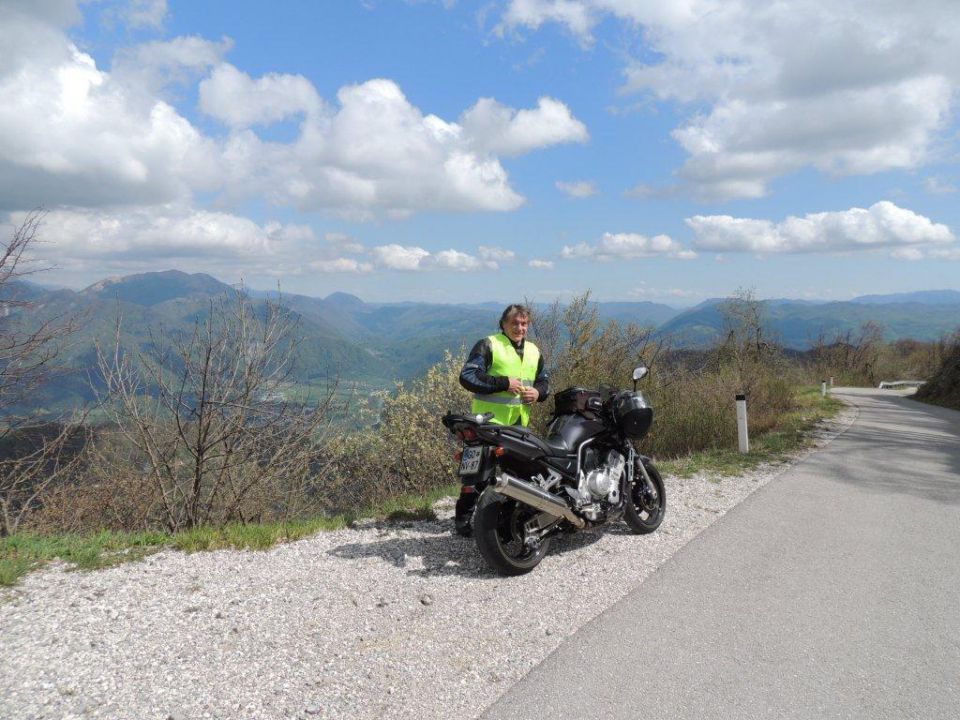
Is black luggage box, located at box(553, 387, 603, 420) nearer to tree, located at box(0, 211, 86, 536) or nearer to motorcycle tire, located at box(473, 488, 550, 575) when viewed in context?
motorcycle tire, located at box(473, 488, 550, 575)

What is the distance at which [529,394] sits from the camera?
4.94 metres

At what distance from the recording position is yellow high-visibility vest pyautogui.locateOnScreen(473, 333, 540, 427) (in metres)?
4.99

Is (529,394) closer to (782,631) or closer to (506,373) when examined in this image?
(506,373)

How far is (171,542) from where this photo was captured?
4746mm

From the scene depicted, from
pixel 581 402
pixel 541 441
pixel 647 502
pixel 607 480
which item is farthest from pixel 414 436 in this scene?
pixel 541 441

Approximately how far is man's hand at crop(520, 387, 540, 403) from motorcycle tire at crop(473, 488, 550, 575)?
34.5 inches

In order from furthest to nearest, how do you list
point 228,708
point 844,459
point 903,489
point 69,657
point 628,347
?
point 628,347, point 844,459, point 903,489, point 69,657, point 228,708

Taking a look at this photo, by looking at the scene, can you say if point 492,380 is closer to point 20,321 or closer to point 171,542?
point 171,542

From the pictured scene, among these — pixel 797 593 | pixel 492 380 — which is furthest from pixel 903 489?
pixel 492 380

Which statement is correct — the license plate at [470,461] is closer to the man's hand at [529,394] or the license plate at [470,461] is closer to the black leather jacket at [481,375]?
the black leather jacket at [481,375]


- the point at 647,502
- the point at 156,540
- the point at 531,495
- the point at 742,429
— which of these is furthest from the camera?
the point at 742,429

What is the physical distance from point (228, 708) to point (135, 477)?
568 centimetres

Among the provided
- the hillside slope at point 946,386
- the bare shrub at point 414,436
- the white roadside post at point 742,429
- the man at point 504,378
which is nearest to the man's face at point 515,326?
the man at point 504,378

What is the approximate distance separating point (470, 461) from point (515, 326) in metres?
1.25
